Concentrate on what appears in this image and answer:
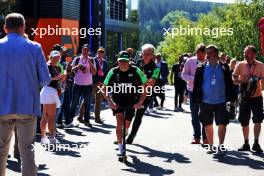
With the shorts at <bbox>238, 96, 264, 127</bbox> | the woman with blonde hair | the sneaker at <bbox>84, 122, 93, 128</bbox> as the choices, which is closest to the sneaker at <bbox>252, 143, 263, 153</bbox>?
the shorts at <bbox>238, 96, 264, 127</bbox>

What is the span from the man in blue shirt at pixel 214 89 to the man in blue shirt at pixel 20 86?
399 centimetres

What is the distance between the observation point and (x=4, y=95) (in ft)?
19.6

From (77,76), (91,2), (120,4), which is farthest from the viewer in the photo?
(120,4)

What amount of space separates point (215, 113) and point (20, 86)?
14.5 feet

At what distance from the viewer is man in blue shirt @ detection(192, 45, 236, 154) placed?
30.7ft

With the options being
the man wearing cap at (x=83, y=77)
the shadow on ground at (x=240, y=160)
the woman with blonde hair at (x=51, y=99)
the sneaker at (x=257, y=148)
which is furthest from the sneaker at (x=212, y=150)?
the man wearing cap at (x=83, y=77)

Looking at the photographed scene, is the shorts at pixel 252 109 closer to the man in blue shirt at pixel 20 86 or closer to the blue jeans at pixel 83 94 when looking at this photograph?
the blue jeans at pixel 83 94

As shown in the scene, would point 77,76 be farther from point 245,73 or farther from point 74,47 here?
point 74,47

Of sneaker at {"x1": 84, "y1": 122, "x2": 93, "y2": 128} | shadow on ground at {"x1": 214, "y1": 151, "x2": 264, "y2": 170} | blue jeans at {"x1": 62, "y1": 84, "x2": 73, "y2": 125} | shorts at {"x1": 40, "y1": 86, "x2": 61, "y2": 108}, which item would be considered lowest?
shadow on ground at {"x1": 214, "y1": 151, "x2": 264, "y2": 170}

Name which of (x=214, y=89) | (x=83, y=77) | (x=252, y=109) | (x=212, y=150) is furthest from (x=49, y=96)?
(x=252, y=109)

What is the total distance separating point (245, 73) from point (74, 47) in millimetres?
13836

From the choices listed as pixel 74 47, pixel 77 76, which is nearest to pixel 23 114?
pixel 77 76

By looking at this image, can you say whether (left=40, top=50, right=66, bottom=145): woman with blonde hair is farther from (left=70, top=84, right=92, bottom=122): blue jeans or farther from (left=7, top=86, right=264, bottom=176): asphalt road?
(left=70, top=84, right=92, bottom=122): blue jeans

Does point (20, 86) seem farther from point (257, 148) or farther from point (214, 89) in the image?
point (257, 148)
